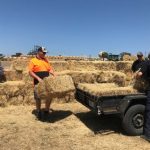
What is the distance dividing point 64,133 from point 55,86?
1379 millimetres

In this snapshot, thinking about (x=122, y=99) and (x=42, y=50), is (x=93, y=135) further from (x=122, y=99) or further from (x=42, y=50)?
(x=42, y=50)

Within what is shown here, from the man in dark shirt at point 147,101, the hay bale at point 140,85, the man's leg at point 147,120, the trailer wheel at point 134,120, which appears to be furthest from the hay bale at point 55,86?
the man's leg at point 147,120

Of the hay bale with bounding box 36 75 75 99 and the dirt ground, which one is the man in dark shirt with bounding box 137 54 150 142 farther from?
the hay bale with bounding box 36 75 75 99

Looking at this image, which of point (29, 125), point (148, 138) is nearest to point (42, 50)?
point (29, 125)

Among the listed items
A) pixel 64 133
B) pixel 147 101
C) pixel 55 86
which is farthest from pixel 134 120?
pixel 55 86

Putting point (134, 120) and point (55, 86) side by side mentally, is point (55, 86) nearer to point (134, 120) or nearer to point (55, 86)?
point (55, 86)

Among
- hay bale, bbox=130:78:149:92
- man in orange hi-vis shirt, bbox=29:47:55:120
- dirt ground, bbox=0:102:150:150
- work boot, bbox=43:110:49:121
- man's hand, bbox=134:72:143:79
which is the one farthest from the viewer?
work boot, bbox=43:110:49:121

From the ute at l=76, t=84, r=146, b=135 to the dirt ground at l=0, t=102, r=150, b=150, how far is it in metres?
0.29

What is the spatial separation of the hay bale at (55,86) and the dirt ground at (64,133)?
2.82 feet

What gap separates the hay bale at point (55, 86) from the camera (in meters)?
10.2

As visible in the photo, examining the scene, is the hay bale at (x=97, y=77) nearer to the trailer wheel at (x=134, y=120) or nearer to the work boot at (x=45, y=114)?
the work boot at (x=45, y=114)

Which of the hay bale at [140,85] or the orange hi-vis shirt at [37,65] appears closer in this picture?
the hay bale at [140,85]

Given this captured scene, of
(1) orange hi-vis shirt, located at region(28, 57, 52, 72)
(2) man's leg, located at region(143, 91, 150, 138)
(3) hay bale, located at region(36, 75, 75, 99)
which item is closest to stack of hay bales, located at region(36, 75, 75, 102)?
(3) hay bale, located at region(36, 75, 75, 99)

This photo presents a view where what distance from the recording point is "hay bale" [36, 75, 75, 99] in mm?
10164
